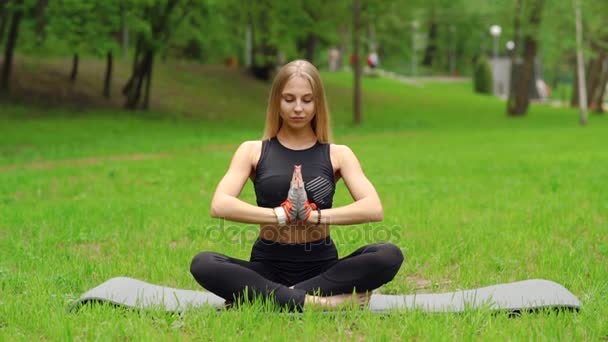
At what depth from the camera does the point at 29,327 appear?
17.7ft

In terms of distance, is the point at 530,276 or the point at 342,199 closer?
the point at 530,276

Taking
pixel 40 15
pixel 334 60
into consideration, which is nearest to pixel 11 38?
pixel 40 15

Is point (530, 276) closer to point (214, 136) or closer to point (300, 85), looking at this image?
point (300, 85)

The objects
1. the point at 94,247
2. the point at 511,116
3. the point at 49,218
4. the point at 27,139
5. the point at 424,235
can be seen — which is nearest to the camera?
the point at 94,247

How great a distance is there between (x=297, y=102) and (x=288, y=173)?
495mm

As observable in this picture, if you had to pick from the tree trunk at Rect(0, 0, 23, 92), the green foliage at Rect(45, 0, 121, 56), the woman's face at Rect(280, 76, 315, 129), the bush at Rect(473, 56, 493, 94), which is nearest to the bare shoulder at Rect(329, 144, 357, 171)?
the woman's face at Rect(280, 76, 315, 129)

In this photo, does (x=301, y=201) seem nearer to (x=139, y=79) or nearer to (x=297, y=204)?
(x=297, y=204)

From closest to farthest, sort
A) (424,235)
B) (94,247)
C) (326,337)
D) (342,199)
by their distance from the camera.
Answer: (326,337)
(94,247)
(424,235)
(342,199)

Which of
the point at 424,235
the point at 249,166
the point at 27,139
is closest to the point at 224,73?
the point at 27,139

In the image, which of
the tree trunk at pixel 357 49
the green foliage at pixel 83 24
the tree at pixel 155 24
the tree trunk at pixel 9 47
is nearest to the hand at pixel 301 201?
the green foliage at pixel 83 24

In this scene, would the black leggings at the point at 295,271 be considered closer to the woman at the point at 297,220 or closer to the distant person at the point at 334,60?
the woman at the point at 297,220

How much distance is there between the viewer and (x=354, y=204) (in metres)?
5.66

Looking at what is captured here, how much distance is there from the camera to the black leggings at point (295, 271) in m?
5.69

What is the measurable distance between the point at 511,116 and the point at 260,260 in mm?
42568
